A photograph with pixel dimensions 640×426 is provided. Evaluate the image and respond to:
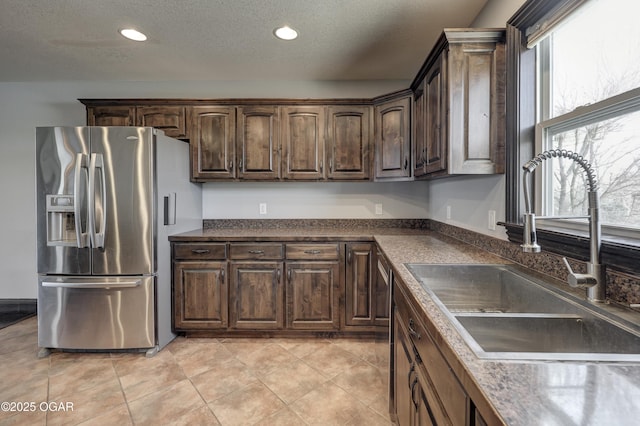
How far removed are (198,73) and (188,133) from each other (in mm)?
677

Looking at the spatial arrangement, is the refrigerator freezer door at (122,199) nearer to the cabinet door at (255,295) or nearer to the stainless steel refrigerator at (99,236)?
the stainless steel refrigerator at (99,236)

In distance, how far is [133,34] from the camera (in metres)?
2.24

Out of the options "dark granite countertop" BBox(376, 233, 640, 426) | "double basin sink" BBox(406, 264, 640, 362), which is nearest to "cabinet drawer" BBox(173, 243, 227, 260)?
"double basin sink" BBox(406, 264, 640, 362)

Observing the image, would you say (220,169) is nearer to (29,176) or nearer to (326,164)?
(326,164)

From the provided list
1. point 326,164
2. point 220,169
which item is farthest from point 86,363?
point 326,164

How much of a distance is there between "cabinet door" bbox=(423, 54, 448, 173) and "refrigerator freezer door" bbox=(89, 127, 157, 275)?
2.10 meters

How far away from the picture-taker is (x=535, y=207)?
1.52m

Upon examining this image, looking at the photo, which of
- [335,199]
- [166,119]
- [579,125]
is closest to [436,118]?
[579,125]

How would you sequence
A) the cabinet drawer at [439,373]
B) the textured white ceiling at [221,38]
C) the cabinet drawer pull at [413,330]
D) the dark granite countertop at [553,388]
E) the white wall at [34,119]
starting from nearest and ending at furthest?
the dark granite countertop at [553,388] < the cabinet drawer at [439,373] < the cabinet drawer pull at [413,330] < the textured white ceiling at [221,38] < the white wall at [34,119]

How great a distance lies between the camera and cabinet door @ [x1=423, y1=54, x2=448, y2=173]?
171 cm

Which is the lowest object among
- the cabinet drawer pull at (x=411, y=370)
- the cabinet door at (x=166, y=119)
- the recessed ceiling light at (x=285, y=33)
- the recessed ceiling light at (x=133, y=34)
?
the cabinet drawer pull at (x=411, y=370)

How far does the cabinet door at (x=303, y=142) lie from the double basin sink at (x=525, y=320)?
1672 mm

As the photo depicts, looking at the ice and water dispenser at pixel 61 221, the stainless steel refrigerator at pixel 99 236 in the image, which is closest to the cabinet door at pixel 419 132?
the stainless steel refrigerator at pixel 99 236

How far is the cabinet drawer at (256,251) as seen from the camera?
2531 mm
